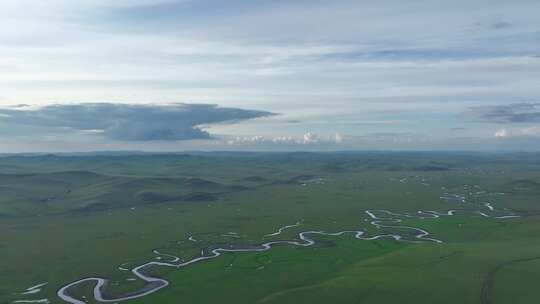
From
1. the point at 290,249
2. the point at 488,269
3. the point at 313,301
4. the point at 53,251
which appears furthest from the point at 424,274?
the point at 53,251

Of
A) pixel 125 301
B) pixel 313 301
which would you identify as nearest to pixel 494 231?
pixel 313 301

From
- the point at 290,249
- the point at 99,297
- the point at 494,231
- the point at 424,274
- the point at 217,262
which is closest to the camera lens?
the point at 99,297

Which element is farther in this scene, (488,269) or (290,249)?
(290,249)

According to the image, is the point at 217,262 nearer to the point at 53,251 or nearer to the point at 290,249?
the point at 290,249

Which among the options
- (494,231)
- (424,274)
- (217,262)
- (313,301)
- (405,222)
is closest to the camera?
(313,301)

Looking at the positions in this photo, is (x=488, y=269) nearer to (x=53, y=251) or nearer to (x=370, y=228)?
(x=370, y=228)

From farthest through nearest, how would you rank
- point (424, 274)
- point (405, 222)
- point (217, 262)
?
point (405, 222), point (217, 262), point (424, 274)

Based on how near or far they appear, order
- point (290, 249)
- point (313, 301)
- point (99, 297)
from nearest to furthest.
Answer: point (313, 301) → point (99, 297) → point (290, 249)

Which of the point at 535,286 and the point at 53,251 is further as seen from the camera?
the point at 53,251

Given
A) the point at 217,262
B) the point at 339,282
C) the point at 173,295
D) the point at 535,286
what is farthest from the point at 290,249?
the point at 535,286
